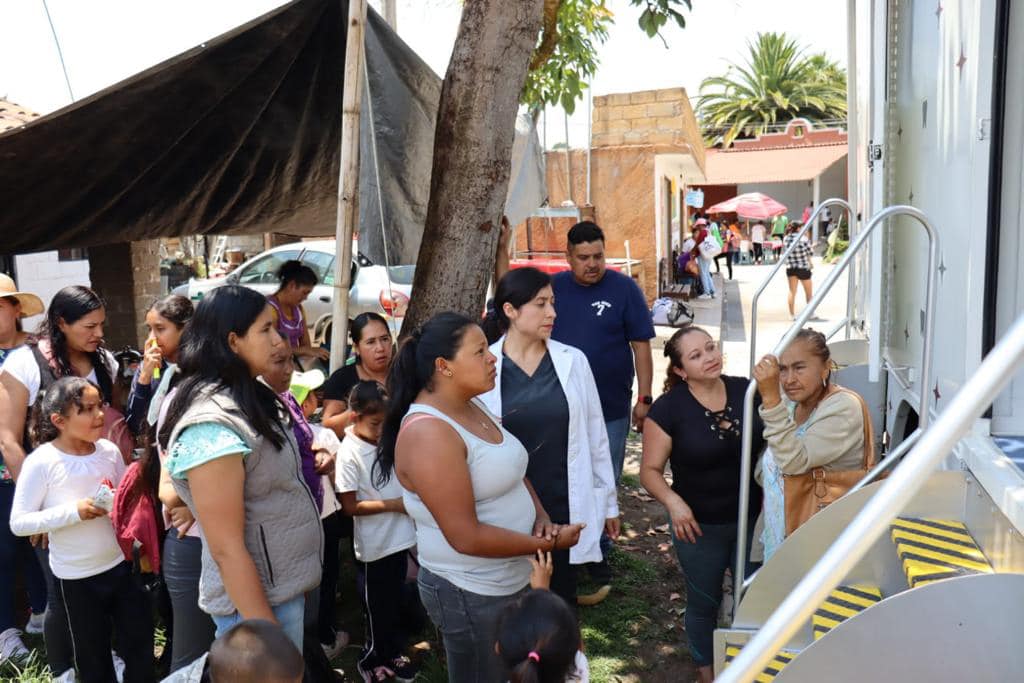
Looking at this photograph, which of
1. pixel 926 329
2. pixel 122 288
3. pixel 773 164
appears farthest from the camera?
pixel 773 164

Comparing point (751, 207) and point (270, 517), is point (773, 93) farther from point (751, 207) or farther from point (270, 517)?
point (270, 517)

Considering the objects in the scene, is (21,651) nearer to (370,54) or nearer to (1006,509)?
(370,54)

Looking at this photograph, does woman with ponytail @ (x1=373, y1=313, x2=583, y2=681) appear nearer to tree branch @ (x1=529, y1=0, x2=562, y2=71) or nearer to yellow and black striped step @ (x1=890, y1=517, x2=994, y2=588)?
yellow and black striped step @ (x1=890, y1=517, x2=994, y2=588)

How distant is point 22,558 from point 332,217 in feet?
11.9

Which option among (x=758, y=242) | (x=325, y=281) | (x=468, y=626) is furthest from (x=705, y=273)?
(x=468, y=626)

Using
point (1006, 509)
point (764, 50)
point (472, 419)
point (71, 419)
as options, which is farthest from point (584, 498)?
point (764, 50)

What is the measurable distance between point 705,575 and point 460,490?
1.59 metres

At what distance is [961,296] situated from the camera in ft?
10.8

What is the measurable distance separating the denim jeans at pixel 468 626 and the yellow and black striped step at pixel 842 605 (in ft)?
3.18

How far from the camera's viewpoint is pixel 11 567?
4414 millimetres

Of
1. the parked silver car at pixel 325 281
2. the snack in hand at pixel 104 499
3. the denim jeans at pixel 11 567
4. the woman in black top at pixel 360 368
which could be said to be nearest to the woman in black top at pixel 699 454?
the woman in black top at pixel 360 368

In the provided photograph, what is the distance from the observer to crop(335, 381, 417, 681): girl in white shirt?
156 inches

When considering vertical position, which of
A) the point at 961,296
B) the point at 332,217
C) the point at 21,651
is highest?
the point at 332,217

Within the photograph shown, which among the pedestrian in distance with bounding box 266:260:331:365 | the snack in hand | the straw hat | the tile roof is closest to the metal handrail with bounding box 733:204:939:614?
the snack in hand
